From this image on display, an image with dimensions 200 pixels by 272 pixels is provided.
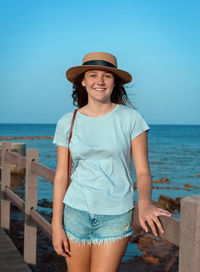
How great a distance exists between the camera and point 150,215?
1.63 meters

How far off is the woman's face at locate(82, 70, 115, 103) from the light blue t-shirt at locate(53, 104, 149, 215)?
0.11 m

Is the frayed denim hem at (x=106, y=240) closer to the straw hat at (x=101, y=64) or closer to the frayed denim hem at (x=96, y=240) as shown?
the frayed denim hem at (x=96, y=240)

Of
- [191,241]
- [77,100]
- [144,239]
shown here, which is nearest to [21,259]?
[77,100]

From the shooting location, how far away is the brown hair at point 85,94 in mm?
2188

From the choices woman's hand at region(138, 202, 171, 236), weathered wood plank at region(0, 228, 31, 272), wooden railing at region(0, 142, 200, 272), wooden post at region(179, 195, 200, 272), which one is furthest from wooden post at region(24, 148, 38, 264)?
wooden post at region(179, 195, 200, 272)

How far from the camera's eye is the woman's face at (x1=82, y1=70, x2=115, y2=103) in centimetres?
198

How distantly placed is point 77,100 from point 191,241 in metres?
1.29

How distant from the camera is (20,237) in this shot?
252 inches

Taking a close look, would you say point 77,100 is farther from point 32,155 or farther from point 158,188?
point 158,188

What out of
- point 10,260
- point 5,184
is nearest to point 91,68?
point 10,260

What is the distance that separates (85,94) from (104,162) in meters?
0.63

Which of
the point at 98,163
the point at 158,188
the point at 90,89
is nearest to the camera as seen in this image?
the point at 98,163

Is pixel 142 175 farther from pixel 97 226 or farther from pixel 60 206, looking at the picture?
pixel 60 206

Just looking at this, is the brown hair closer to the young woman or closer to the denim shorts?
the young woman
